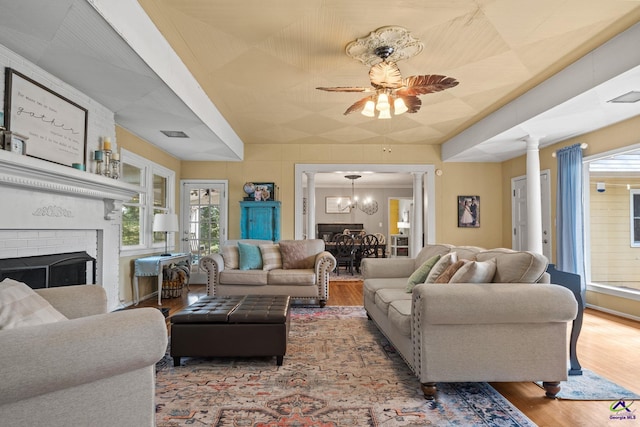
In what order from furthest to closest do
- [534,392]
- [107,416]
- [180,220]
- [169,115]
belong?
1. [180,220]
2. [169,115]
3. [534,392]
4. [107,416]

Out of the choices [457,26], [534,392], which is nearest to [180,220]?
[457,26]

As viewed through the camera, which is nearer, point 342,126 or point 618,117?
point 618,117

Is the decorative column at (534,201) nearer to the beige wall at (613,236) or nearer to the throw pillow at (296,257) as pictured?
the beige wall at (613,236)

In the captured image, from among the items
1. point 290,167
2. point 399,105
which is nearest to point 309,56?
point 399,105

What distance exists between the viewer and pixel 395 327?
2748mm

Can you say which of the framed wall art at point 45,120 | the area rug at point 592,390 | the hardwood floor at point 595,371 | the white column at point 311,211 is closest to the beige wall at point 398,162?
the white column at point 311,211

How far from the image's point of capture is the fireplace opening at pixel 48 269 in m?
2.79

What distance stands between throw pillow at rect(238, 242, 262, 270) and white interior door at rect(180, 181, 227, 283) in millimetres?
1941

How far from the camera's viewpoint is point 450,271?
2.76m

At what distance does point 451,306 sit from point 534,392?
86 cm

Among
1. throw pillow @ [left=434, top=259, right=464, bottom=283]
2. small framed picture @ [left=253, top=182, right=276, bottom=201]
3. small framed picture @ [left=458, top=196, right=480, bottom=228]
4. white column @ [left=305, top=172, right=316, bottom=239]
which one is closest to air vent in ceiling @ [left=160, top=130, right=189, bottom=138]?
small framed picture @ [left=253, top=182, right=276, bottom=201]

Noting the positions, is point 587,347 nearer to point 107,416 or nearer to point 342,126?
point 107,416

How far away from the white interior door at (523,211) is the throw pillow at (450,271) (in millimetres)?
3765

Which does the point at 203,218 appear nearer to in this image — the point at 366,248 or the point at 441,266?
the point at 366,248
